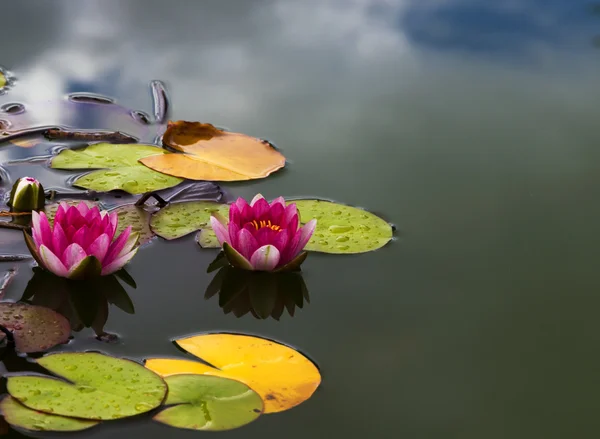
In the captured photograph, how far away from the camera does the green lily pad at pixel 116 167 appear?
2.21m

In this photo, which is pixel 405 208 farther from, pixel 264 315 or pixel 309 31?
pixel 309 31

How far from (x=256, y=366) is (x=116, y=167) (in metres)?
1.01

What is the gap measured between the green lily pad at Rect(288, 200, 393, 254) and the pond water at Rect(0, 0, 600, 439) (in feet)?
0.11

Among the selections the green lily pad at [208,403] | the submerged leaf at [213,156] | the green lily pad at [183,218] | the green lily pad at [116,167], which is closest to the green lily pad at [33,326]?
the green lily pad at [208,403]

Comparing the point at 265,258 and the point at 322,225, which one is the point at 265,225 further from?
the point at 322,225

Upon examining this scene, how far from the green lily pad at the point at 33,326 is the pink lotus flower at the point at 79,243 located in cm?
13

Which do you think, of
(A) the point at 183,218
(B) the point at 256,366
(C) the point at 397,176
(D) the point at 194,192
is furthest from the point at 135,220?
(C) the point at 397,176

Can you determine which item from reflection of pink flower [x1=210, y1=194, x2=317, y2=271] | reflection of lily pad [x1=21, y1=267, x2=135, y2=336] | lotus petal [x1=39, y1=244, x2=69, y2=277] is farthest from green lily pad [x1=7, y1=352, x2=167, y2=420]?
reflection of pink flower [x1=210, y1=194, x2=317, y2=271]

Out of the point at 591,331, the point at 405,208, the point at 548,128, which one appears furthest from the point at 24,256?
the point at 548,128

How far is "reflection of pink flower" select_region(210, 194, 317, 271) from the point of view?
1827mm

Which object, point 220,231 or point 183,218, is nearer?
point 220,231

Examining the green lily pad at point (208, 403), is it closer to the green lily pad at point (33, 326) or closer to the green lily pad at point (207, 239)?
the green lily pad at point (33, 326)

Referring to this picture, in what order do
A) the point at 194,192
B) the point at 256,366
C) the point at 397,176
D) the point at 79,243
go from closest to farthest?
1. the point at 256,366
2. the point at 79,243
3. the point at 194,192
4. the point at 397,176

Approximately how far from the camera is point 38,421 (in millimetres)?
1359
